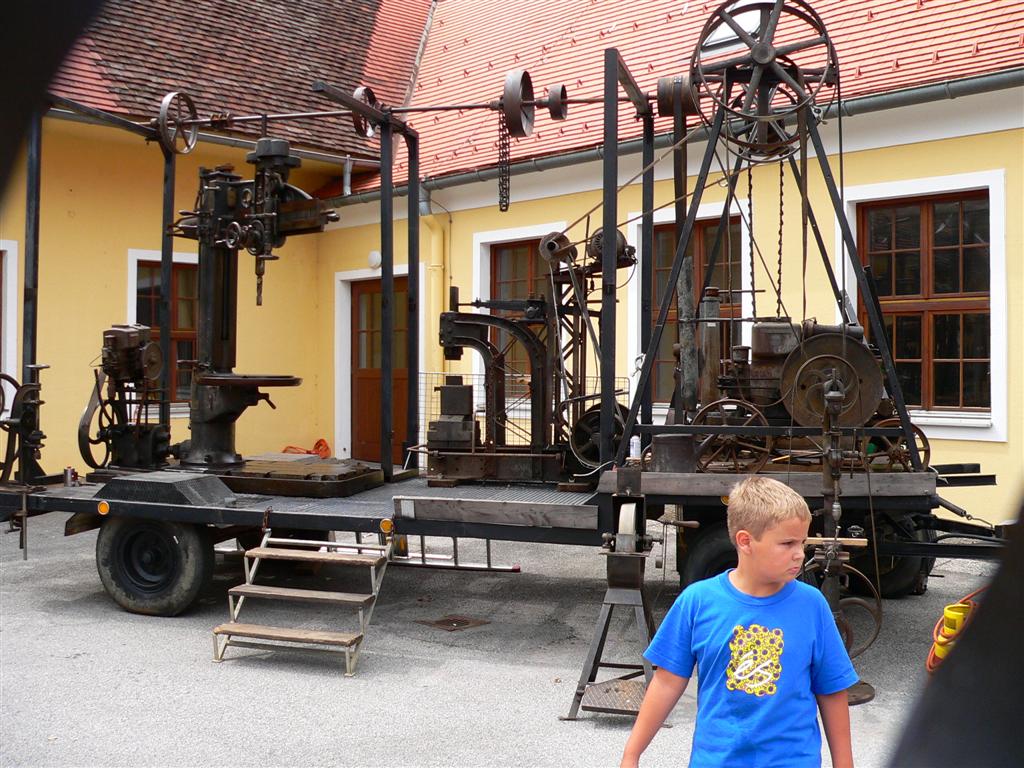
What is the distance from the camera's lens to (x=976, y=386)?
9094mm

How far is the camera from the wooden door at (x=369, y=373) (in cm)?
1443

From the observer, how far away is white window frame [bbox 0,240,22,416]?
448 inches

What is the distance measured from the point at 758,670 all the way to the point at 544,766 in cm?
238

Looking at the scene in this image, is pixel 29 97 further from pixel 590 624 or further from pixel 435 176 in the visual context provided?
pixel 435 176

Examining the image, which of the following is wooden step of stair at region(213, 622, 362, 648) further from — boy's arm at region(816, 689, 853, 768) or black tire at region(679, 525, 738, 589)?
boy's arm at region(816, 689, 853, 768)

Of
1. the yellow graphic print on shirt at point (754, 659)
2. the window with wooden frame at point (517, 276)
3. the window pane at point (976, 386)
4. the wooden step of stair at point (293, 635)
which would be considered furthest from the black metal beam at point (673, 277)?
the window with wooden frame at point (517, 276)

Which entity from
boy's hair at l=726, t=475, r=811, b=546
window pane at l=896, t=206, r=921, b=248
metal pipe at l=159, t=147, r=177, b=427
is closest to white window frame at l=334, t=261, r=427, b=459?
metal pipe at l=159, t=147, r=177, b=427

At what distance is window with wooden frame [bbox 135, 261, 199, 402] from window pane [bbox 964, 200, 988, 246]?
876cm

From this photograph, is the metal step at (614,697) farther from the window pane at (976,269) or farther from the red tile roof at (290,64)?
the red tile roof at (290,64)

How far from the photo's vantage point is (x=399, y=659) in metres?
5.99

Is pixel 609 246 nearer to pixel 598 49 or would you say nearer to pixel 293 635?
pixel 293 635

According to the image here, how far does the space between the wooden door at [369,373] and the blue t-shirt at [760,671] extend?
40.1 feet

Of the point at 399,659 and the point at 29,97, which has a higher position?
the point at 29,97

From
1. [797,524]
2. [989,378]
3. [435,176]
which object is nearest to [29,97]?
[797,524]
